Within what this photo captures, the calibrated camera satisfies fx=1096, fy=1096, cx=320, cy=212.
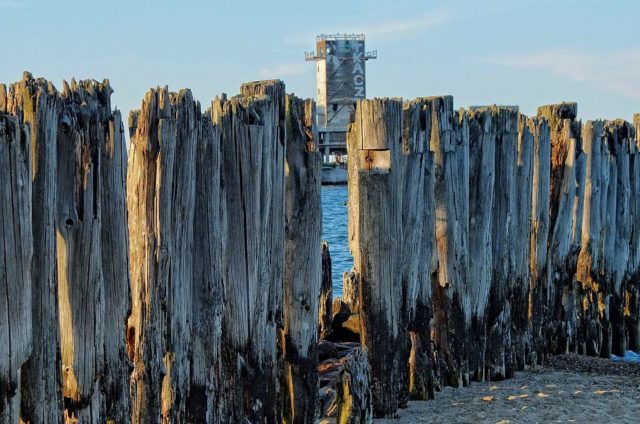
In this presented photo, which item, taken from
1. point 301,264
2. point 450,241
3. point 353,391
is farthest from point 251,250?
point 450,241

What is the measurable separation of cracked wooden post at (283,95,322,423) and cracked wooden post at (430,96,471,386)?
204cm

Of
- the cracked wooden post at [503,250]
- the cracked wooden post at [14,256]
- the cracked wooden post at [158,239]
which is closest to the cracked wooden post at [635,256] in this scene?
the cracked wooden post at [503,250]

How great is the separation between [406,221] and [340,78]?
73393 millimetres

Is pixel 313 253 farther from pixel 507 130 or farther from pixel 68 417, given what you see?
pixel 507 130

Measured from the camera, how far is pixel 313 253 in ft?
26.9

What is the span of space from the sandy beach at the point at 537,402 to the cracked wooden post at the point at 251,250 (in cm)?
154

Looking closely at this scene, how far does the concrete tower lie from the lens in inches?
3201

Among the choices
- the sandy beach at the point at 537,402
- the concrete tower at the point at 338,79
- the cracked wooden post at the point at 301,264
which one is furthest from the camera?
the concrete tower at the point at 338,79

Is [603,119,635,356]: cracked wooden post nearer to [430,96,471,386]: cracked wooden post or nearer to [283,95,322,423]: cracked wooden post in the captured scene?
[430,96,471,386]: cracked wooden post

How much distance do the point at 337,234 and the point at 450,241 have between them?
33.7 m

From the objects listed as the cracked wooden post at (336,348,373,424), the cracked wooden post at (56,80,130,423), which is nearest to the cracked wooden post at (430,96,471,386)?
the cracked wooden post at (336,348,373,424)

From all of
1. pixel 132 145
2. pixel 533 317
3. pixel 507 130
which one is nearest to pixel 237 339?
pixel 132 145

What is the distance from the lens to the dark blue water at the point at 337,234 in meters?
28.7

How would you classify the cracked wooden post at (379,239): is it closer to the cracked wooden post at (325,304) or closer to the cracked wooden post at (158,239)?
the cracked wooden post at (325,304)
